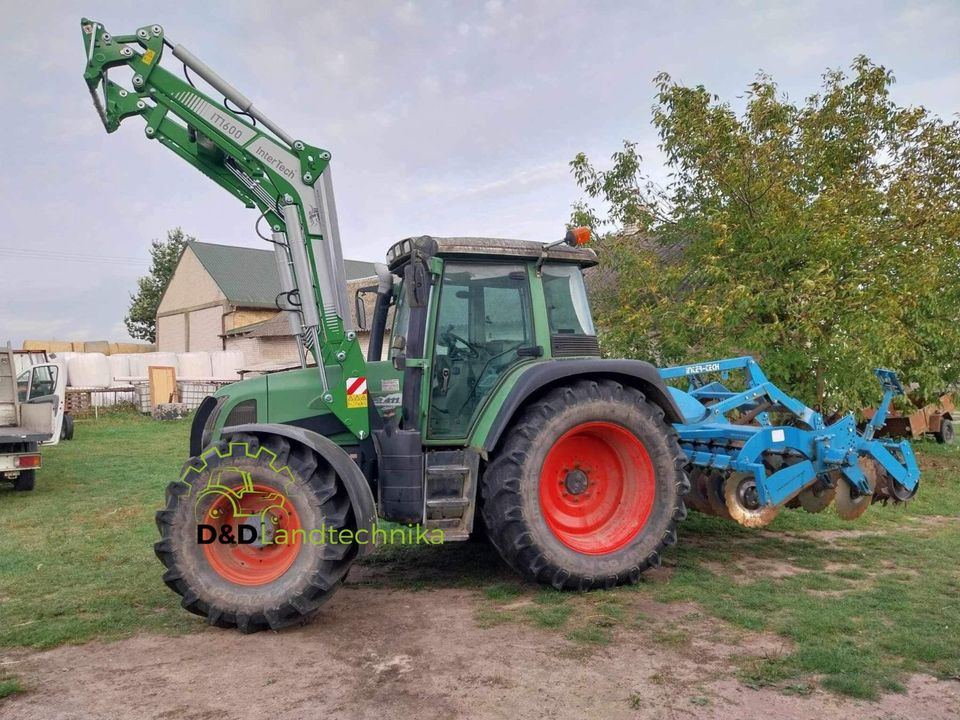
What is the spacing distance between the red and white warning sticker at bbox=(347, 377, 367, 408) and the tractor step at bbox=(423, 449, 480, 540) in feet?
1.85

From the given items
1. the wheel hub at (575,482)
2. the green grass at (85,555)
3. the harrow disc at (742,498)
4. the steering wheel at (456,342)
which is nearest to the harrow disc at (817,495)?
the harrow disc at (742,498)

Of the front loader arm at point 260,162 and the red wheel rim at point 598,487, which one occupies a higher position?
the front loader arm at point 260,162

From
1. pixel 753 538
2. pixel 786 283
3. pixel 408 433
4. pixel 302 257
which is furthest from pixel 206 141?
pixel 786 283

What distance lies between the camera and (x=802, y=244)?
8492mm

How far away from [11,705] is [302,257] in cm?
281

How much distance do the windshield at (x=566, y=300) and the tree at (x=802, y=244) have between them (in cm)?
341

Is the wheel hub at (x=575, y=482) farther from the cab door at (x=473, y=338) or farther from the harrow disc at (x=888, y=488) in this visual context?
the harrow disc at (x=888, y=488)

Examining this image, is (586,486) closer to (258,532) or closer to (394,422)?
(394,422)

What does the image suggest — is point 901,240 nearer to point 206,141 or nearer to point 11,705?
point 206,141

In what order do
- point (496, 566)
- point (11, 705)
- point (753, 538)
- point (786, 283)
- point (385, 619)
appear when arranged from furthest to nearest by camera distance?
point (786, 283), point (753, 538), point (496, 566), point (385, 619), point (11, 705)

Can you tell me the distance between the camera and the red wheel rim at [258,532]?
14.3 feet

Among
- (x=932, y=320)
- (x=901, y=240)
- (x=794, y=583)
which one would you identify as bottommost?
(x=794, y=583)

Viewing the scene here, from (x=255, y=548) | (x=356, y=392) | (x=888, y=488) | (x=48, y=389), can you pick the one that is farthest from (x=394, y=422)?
(x=48, y=389)

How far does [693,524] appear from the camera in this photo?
6.90m
